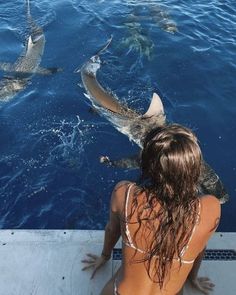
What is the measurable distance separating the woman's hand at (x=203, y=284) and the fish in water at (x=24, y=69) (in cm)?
579

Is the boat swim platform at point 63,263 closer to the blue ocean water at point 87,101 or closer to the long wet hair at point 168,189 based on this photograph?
the long wet hair at point 168,189

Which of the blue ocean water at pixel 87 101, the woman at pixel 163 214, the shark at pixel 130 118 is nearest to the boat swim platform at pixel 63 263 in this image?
the woman at pixel 163 214

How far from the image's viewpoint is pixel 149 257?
2760mm

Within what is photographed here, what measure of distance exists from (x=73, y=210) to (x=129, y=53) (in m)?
5.04

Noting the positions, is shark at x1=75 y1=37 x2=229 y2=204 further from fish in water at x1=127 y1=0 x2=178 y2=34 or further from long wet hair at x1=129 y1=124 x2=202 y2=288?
long wet hair at x1=129 y1=124 x2=202 y2=288

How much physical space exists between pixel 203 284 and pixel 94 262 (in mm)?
1019

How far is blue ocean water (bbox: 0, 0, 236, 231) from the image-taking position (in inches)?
250

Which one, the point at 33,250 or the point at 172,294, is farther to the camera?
the point at 33,250

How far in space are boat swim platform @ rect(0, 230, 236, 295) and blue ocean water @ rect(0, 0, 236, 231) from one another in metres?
1.52

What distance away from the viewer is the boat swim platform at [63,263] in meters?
3.95

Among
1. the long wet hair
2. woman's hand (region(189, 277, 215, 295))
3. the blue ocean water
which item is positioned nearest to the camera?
the long wet hair

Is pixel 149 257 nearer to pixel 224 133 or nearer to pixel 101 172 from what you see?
pixel 101 172

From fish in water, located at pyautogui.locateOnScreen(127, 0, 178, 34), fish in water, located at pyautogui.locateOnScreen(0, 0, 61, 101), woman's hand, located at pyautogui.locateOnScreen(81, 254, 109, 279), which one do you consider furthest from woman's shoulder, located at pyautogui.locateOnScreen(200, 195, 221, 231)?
fish in water, located at pyautogui.locateOnScreen(127, 0, 178, 34)

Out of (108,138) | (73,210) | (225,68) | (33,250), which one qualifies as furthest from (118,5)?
(33,250)
